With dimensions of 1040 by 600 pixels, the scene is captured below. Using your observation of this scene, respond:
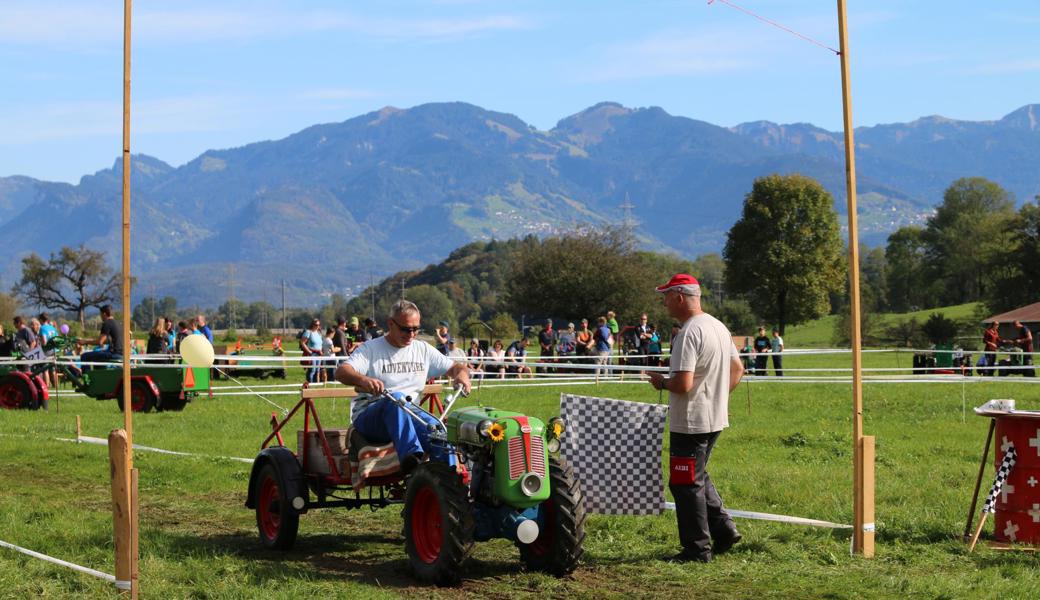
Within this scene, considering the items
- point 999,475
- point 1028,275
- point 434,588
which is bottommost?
point 434,588

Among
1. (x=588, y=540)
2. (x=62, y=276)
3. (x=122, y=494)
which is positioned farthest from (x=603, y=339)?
(x=62, y=276)

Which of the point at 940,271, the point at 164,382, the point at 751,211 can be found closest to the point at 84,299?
the point at 751,211

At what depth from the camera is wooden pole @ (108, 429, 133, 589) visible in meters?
7.24

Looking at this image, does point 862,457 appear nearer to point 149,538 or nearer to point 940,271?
point 149,538

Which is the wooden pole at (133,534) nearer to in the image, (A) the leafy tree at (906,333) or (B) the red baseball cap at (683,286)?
(B) the red baseball cap at (683,286)

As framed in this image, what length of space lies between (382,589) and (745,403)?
51.3 feet

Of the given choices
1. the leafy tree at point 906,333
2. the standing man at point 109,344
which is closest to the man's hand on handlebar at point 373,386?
the standing man at point 109,344

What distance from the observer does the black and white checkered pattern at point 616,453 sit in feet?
31.1

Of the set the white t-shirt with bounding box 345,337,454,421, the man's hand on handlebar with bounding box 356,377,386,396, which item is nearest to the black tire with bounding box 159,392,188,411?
the white t-shirt with bounding box 345,337,454,421

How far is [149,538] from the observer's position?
9.49 metres

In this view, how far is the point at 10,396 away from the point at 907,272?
107121mm

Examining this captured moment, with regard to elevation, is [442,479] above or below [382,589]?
above

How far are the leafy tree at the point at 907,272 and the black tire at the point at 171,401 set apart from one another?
99944 mm

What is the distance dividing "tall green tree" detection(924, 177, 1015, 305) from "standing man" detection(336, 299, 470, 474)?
281 feet
